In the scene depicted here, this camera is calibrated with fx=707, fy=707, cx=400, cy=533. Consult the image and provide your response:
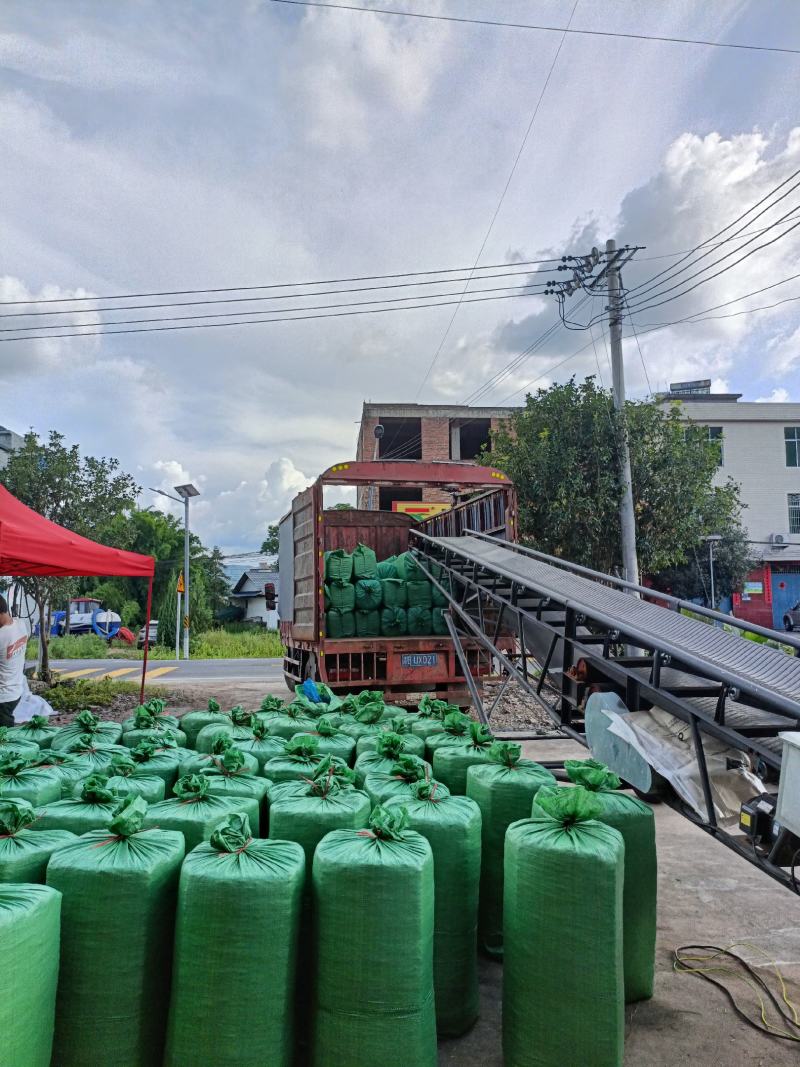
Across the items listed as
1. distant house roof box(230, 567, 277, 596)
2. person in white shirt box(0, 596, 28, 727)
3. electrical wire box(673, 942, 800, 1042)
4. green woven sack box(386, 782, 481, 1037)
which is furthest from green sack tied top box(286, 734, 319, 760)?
distant house roof box(230, 567, 277, 596)

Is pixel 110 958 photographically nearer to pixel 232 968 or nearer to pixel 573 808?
pixel 232 968

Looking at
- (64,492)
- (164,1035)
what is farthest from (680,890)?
(64,492)

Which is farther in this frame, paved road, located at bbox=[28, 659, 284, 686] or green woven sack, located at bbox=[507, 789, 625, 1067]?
paved road, located at bbox=[28, 659, 284, 686]

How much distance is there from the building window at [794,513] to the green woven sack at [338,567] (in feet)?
103

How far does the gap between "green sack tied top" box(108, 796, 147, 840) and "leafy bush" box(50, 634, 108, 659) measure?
79.5ft

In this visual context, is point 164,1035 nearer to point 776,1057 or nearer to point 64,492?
point 776,1057

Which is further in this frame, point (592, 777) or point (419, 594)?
point (419, 594)

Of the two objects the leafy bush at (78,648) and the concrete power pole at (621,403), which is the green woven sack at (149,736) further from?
the leafy bush at (78,648)

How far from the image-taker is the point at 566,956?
2410mm

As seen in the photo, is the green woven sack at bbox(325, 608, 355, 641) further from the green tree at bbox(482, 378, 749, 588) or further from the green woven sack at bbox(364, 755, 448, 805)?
the green tree at bbox(482, 378, 749, 588)

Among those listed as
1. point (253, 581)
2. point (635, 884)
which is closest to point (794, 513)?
point (635, 884)

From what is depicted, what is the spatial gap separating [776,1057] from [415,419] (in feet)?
98.5

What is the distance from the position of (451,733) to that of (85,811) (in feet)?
6.95

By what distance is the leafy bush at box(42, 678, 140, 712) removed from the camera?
1067 centimetres
